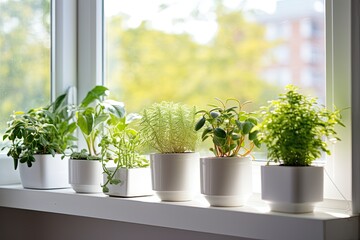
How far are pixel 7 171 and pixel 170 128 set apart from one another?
2.04 feet

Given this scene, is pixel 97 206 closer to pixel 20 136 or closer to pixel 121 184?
pixel 121 184

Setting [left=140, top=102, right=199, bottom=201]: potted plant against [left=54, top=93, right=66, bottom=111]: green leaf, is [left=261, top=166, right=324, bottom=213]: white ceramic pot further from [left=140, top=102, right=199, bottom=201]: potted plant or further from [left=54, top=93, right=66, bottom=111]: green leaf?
[left=54, top=93, right=66, bottom=111]: green leaf

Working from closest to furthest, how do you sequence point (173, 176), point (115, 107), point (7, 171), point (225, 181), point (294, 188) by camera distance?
point (294, 188)
point (225, 181)
point (173, 176)
point (115, 107)
point (7, 171)

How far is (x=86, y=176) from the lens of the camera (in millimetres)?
1771

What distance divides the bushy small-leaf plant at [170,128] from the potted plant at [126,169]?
6cm

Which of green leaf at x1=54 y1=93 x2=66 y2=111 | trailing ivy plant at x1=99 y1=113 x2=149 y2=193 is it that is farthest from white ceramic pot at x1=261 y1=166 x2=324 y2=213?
green leaf at x1=54 y1=93 x2=66 y2=111

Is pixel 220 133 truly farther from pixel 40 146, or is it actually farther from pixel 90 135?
pixel 40 146

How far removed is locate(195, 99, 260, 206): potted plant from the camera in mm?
1476

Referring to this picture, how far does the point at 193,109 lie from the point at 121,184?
27cm

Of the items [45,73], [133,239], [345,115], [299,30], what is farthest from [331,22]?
[45,73]

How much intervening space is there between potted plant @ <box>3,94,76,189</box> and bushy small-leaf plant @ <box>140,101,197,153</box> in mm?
363

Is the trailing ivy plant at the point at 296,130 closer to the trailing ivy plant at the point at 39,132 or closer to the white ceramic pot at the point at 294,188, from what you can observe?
the white ceramic pot at the point at 294,188

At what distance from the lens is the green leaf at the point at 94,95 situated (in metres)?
1.91

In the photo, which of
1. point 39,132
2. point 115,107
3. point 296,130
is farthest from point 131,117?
point 296,130
